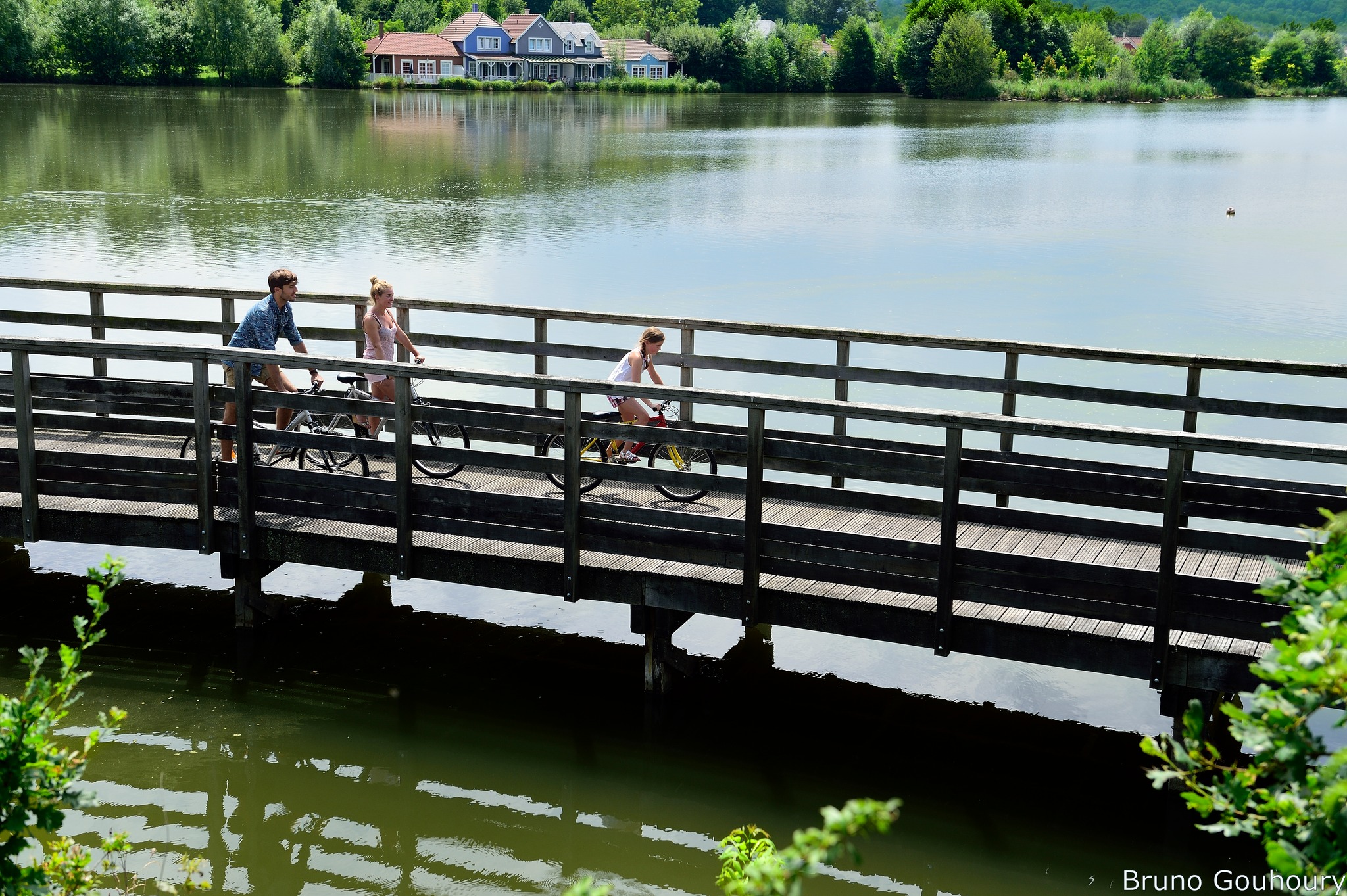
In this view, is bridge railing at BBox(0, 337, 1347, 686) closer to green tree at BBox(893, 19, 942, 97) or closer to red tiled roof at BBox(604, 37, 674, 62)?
green tree at BBox(893, 19, 942, 97)

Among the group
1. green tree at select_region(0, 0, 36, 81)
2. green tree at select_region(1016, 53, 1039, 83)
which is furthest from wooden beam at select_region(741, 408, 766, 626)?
green tree at select_region(1016, 53, 1039, 83)

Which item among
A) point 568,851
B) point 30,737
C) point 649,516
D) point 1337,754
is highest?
point 1337,754

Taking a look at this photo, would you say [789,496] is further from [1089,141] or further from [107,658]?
[1089,141]

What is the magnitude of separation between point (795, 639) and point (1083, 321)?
15739 millimetres

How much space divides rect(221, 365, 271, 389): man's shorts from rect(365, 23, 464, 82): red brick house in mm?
120061

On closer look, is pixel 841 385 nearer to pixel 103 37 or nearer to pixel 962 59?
pixel 103 37

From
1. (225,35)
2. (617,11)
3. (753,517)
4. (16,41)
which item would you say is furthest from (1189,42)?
(753,517)

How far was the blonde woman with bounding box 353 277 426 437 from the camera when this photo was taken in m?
9.91

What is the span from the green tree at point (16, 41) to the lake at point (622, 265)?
637 cm

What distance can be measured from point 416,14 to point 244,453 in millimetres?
152911

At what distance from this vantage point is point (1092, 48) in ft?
404

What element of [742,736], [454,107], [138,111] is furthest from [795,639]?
[454,107]

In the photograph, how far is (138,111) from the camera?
222ft

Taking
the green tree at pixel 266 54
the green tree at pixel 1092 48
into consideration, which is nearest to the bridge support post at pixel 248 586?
the green tree at pixel 266 54
